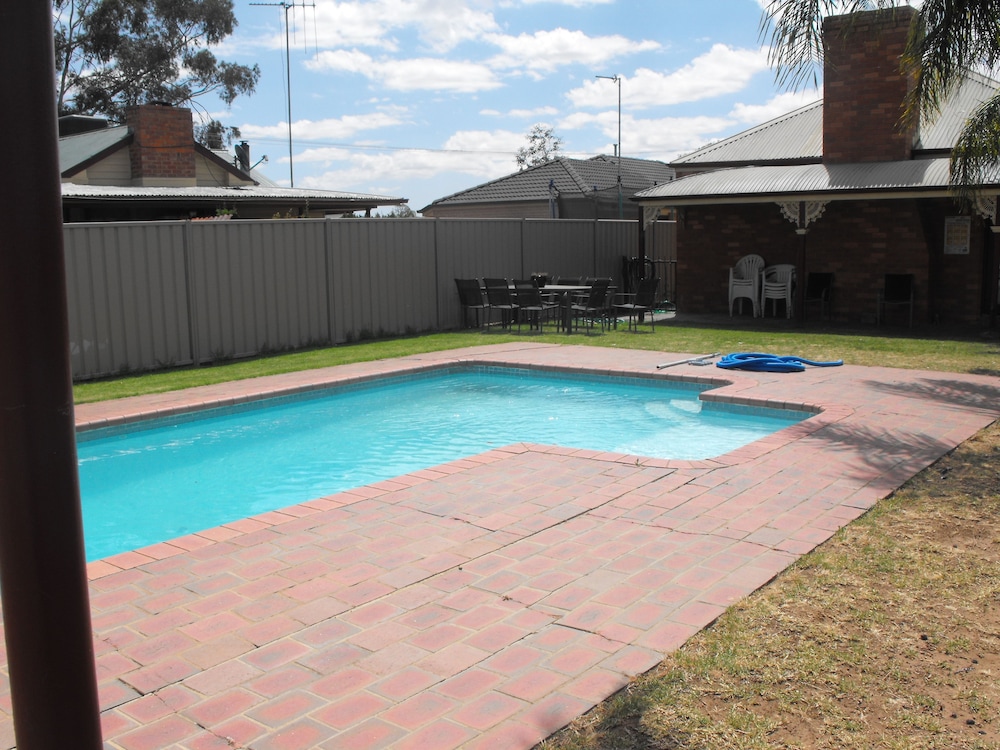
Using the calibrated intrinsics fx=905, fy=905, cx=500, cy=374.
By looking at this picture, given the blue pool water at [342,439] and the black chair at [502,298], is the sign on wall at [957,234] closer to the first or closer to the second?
the black chair at [502,298]

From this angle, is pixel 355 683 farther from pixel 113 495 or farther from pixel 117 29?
pixel 117 29

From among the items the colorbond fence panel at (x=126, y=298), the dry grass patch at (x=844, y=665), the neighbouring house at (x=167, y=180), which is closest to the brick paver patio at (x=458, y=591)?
the dry grass patch at (x=844, y=665)

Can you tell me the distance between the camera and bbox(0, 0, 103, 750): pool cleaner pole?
1810 millimetres

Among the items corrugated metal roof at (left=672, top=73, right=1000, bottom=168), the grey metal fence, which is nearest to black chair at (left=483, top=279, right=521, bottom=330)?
the grey metal fence

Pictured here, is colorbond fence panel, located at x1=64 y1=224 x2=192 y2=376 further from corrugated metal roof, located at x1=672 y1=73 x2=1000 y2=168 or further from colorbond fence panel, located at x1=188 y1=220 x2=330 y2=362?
corrugated metal roof, located at x1=672 y1=73 x2=1000 y2=168

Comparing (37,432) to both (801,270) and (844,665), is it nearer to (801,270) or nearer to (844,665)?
(844,665)

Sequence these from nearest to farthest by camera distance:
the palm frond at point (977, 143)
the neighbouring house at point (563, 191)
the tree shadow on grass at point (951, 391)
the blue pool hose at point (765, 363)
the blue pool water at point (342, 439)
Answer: the blue pool water at point (342, 439), the tree shadow on grass at point (951, 391), the blue pool hose at point (765, 363), the palm frond at point (977, 143), the neighbouring house at point (563, 191)

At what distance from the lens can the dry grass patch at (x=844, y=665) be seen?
3.03m

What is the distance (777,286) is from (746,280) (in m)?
0.75

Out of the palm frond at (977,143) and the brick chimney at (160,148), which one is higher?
the brick chimney at (160,148)

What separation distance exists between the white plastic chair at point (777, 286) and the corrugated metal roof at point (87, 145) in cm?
1520

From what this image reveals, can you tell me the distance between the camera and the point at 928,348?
1331cm

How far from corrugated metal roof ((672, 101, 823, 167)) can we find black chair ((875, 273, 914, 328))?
137 inches

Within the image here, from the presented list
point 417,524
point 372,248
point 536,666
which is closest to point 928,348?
point 372,248
